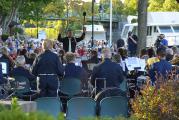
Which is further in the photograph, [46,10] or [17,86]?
[46,10]

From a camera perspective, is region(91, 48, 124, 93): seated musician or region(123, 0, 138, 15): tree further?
region(123, 0, 138, 15): tree

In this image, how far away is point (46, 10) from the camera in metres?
66.6

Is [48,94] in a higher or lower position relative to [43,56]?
lower

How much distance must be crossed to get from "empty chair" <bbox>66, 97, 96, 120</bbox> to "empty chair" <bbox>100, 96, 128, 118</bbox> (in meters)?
0.16

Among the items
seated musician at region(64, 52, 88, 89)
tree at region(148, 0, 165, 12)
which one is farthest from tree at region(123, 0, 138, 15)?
seated musician at region(64, 52, 88, 89)

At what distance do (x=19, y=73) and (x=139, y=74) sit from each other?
324 centimetres

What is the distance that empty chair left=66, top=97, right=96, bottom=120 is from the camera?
8.66 metres

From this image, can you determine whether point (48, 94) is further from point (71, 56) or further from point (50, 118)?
point (50, 118)

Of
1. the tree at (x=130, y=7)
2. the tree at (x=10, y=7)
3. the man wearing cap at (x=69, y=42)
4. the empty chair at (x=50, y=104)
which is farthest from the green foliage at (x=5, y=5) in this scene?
the empty chair at (x=50, y=104)

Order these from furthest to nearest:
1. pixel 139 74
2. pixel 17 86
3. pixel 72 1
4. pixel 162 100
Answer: pixel 72 1
pixel 139 74
pixel 17 86
pixel 162 100

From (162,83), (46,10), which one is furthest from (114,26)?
(162,83)

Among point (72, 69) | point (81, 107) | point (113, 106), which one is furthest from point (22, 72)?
point (113, 106)

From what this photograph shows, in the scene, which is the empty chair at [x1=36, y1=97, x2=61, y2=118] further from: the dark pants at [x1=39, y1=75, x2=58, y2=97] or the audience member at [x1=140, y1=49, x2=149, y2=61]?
the audience member at [x1=140, y1=49, x2=149, y2=61]

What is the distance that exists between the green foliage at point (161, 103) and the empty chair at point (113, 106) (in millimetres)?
1412
